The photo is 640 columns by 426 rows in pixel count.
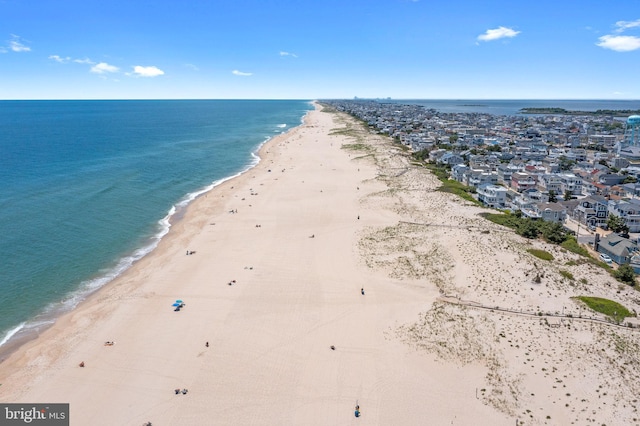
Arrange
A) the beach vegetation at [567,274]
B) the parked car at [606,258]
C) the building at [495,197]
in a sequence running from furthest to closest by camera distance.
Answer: the building at [495,197]
the parked car at [606,258]
the beach vegetation at [567,274]

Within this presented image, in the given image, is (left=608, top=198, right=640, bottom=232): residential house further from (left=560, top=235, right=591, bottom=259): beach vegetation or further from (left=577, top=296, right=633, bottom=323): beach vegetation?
(left=577, top=296, right=633, bottom=323): beach vegetation

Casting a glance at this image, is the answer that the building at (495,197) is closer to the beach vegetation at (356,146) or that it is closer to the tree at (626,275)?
the tree at (626,275)

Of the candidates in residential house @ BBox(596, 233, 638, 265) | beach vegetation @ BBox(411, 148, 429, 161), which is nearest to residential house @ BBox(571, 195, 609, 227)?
residential house @ BBox(596, 233, 638, 265)

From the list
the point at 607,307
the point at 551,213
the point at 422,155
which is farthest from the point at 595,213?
the point at 422,155

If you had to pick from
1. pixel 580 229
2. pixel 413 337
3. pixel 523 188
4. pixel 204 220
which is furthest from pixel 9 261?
pixel 523 188

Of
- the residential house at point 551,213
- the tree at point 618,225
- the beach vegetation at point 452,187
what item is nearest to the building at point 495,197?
the beach vegetation at point 452,187

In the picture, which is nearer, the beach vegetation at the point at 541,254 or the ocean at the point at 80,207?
the ocean at the point at 80,207
